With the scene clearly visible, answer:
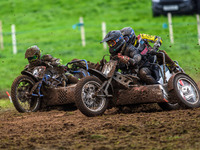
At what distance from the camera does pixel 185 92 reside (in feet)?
32.7

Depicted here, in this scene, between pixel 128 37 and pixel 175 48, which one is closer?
pixel 128 37

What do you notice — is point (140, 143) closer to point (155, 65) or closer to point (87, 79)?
point (87, 79)

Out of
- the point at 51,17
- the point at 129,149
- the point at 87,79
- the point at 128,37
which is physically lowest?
the point at 129,149

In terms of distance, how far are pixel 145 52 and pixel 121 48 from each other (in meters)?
0.53

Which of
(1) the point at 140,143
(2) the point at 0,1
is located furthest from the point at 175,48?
(2) the point at 0,1

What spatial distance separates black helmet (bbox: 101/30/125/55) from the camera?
9.88 m

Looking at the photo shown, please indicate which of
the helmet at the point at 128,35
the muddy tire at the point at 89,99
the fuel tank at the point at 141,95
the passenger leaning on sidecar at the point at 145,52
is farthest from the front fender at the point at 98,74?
the helmet at the point at 128,35

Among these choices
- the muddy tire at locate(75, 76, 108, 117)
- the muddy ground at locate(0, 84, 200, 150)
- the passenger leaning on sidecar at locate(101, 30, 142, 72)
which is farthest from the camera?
the passenger leaning on sidecar at locate(101, 30, 142, 72)

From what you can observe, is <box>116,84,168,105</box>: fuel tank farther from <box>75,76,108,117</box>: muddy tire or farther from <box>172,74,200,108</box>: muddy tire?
<box>75,76,108,117</box>: muddy tire

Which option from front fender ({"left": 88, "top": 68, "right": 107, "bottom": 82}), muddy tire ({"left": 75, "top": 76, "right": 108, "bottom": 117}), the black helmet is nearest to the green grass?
the black helmet

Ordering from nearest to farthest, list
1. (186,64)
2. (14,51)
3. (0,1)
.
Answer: (186,64) < (14,51) < (0,1)

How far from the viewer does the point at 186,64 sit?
2094 centimetres

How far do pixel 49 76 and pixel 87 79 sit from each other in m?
3.06

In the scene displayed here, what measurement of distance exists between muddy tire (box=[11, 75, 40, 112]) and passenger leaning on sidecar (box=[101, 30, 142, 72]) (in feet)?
8.13
